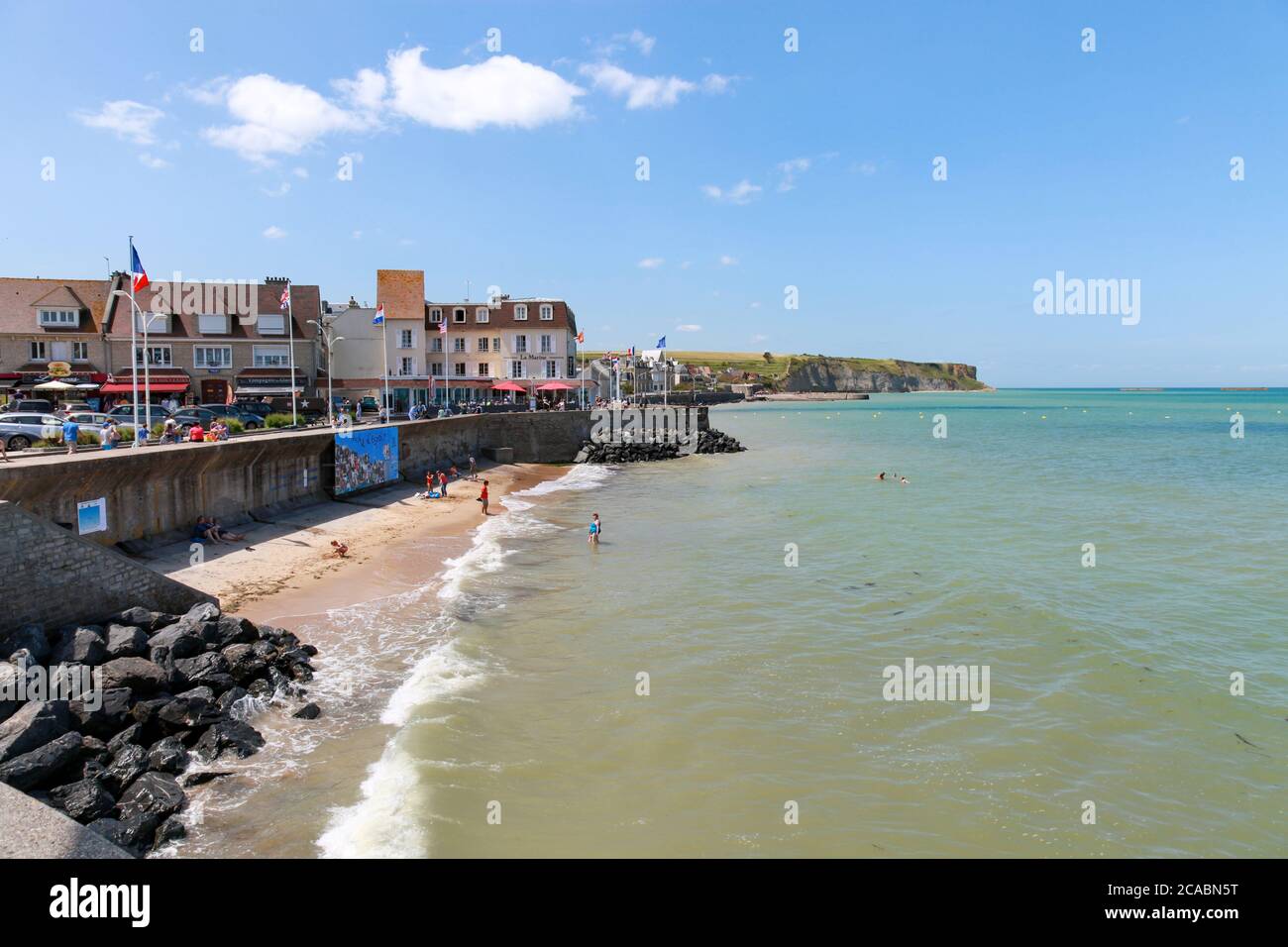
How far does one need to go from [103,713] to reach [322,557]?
11895mm

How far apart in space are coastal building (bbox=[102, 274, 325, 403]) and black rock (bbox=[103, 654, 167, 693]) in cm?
4564

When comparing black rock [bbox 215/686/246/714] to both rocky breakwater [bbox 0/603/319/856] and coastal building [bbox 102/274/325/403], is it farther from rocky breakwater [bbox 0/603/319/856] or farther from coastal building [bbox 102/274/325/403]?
coastal building [bbox 102/274/325/403]

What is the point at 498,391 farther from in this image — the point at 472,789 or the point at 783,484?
the point at 472,789

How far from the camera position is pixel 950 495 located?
40.8m

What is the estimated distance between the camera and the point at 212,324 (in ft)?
184

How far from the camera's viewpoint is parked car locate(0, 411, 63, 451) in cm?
2755

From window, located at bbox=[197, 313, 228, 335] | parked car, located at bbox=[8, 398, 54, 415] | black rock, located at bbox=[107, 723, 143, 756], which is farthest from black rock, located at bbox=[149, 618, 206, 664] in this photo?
window, located at bbox=[197, 313, 228, 335]

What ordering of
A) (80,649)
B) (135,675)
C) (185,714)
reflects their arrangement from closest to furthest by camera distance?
(185,714), (135,675), (80,649)

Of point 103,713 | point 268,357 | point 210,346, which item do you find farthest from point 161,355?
point 103,713

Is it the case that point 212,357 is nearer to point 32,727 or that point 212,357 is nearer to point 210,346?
point 210,346

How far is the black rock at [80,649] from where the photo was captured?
40.7 ft

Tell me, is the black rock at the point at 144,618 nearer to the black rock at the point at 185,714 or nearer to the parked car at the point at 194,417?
the black rock at the point at 185,714

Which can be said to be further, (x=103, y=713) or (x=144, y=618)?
(x=144, y=618)

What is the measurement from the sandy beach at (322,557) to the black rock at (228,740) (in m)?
5.70
